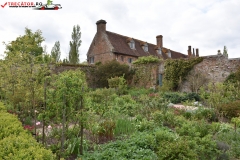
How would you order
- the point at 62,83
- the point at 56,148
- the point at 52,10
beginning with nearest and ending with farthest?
the point at 62,83
the point at 56,148
the point at 52,10

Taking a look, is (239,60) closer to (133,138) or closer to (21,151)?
(133,138)

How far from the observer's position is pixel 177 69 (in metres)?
14.9

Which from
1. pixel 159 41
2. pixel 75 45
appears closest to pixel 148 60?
pixel 75 45

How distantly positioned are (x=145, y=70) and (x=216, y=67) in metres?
5.91

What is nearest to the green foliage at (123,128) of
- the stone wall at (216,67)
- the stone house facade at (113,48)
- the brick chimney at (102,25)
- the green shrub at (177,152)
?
the green shrub at (177,152)

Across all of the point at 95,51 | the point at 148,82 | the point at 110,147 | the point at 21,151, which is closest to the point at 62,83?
the point at 21,151

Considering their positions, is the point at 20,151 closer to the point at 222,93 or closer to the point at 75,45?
the point at 222,93

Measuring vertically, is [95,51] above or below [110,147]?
above

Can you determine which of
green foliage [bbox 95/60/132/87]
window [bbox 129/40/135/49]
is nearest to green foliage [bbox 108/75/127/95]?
green foliage [bbox 95/60/132/87]

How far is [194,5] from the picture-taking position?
305 inches

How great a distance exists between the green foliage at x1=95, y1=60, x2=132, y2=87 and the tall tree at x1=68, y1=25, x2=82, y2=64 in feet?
22.4

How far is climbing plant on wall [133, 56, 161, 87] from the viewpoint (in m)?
16.7

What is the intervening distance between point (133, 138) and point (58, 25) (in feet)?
26.2

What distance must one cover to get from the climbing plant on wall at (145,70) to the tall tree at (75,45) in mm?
9272
